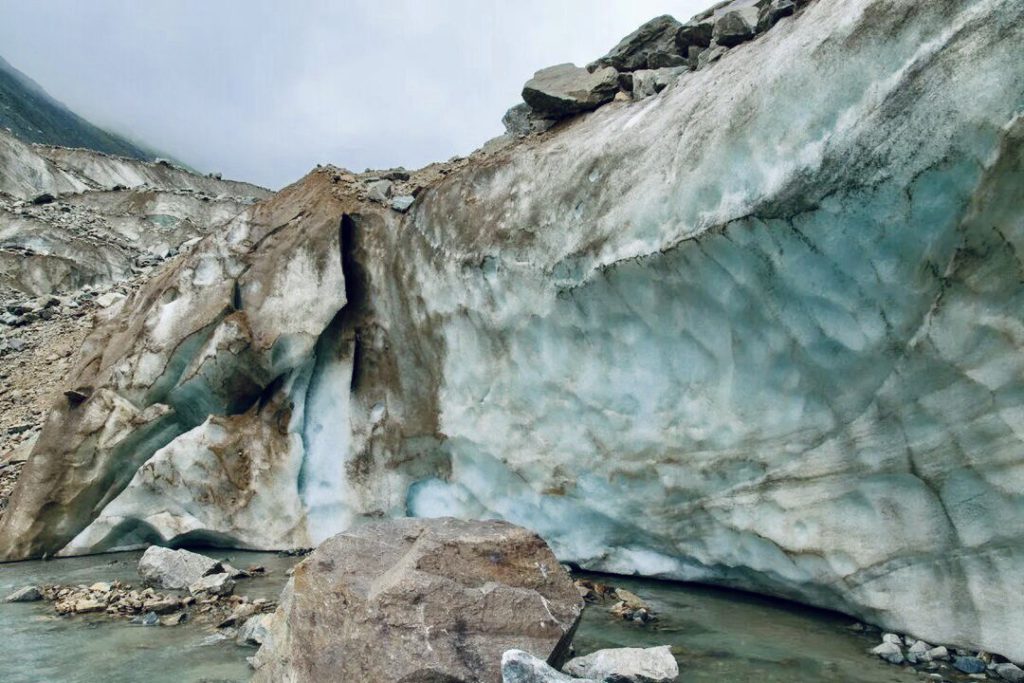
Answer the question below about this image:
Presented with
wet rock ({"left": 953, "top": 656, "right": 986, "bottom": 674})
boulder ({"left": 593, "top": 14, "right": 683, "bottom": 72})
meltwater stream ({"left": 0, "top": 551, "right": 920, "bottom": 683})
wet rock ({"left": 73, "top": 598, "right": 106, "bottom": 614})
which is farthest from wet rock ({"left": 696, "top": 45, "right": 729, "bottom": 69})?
wet rock ({"left": 73, "top": 598, "right": 106, "bottom": 614})

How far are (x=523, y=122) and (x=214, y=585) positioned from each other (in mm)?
5105

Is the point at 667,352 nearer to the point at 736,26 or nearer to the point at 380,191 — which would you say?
the point at 736,26

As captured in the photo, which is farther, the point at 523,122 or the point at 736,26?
the point at 523,122

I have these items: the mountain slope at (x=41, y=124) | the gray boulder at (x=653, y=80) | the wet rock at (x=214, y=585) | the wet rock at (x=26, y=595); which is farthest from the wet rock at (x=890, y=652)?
the mountain slope at (x=41, y=124)

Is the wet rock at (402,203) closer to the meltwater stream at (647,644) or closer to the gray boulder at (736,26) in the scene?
the gray boulder at (736,26)

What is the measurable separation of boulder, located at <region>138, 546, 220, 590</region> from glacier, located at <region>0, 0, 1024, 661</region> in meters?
1.47

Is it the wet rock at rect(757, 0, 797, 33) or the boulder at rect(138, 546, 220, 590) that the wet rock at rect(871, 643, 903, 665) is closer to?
the wet rock at rect(757, 0, 797, 33)

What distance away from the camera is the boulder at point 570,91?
717cm

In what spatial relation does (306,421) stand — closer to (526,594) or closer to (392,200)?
(392,200)

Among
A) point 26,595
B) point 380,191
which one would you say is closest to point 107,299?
point 380,191

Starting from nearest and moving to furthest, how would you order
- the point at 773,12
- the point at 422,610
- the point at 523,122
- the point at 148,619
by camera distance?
1. the point at 422,610
2. the point at 773,12
3. the point at 148,619
4. the point at 523,122

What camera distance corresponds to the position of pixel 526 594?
3.89 metres

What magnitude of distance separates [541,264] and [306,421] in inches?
136

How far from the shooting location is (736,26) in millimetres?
5707
